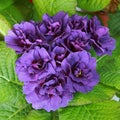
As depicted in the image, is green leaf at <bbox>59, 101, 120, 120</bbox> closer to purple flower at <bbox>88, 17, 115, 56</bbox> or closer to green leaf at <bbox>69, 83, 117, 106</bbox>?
green leaf at <bbox>69, 83, 117, 106</bbox>

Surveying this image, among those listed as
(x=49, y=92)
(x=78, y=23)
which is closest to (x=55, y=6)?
(x=78, y=23)

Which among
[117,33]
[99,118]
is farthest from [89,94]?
[117,33]

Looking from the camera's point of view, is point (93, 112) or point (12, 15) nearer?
point (93, 112)

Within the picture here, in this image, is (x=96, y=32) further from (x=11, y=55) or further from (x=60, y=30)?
(x=11, y=55)

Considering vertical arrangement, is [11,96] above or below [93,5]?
below

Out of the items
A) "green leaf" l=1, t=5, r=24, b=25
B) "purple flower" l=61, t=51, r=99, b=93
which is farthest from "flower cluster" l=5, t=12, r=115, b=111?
"green leaf" l=1, t=5, r=24, b=25

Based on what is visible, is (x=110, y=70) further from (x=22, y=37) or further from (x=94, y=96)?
(x=22, y=37)

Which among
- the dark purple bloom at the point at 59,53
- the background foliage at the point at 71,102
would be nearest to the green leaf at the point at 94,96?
the background foliage at the point at 71,102

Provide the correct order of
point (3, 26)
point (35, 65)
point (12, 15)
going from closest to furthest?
point (35, 65)
point (3, 26)
point (12, 15)
